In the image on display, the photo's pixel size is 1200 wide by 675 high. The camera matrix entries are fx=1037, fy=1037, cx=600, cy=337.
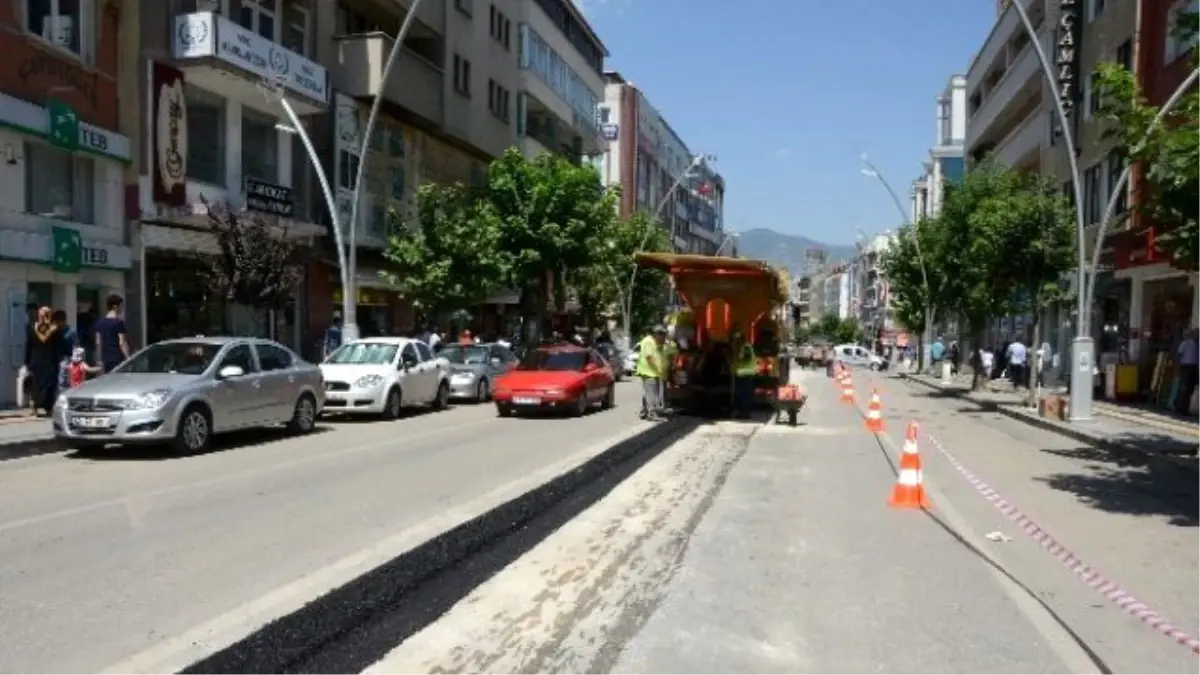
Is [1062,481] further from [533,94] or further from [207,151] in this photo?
Result: [533,94]

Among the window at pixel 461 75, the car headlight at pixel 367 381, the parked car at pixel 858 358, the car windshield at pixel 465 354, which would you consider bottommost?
the parked car at pixel 858 358

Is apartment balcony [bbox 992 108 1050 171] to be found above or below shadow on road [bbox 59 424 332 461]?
above

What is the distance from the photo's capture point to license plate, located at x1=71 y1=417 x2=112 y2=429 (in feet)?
42.0

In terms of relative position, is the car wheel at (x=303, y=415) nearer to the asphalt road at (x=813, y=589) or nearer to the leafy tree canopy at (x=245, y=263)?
the leafy tree canopy at (x=245, y=263)

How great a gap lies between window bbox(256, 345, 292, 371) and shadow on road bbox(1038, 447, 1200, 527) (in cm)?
1099

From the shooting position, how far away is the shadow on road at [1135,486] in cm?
1068

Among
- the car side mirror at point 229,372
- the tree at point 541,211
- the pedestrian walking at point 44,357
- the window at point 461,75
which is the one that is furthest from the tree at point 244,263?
the window at point 461,75

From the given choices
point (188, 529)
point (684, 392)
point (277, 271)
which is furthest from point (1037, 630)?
point (277, 271)

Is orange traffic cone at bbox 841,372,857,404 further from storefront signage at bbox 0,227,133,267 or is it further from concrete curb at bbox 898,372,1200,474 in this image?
storefront signage at bbox 0,227,133,267

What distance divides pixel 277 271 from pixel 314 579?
642 inches

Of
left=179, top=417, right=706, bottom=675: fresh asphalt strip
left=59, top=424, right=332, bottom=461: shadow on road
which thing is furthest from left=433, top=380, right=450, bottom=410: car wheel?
left=179, top=417, right=706, bottom=675: fresh asphalt strip

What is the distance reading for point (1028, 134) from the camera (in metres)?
42.8

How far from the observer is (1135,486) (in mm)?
12570

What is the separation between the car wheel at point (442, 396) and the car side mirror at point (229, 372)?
7902 millimetres
